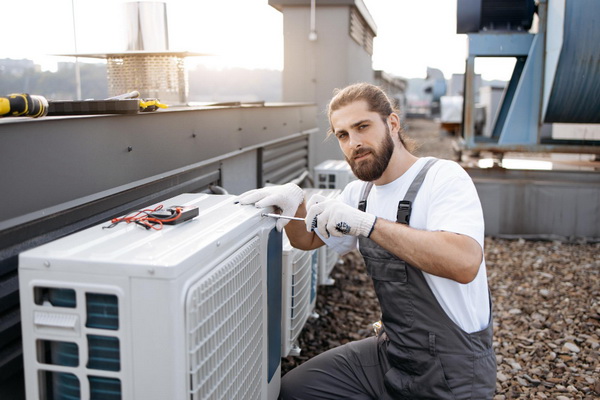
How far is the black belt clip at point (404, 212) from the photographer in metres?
2.36

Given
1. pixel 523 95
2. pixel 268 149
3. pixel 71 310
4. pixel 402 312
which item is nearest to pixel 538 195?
pixel 523 95

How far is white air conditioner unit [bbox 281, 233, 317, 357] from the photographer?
3.06 meters

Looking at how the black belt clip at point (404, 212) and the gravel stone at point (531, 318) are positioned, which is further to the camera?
the gravel stone at point (531, 318)

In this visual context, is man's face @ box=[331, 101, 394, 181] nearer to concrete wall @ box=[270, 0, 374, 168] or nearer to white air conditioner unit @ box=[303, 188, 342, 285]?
white air conditioner unit @ box=[303, 188, 342, 285]

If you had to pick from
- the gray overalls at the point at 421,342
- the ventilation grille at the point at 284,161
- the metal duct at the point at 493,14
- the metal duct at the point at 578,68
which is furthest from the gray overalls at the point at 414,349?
the metal duct at the point at 493,14

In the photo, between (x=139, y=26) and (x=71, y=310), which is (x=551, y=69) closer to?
(x=139, y=26)

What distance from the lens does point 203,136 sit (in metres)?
3.31

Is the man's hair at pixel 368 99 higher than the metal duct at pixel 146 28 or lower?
lower

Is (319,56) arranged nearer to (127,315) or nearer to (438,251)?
(438,251)

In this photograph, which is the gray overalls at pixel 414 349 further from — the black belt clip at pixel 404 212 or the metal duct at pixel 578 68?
the metal duct at pixel 578 68

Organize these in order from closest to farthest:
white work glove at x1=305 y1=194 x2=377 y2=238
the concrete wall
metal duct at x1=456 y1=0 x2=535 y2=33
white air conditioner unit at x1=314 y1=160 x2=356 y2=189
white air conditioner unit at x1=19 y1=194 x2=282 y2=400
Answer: white air conditioner unit at x1=19 y1=194 x2=282 y2=400, white work glove at x1=305 y1=194 x2=377 y2=238, white air conditioner unit at x1=314 y1=160 x2=356 y2=189, metal duct at x1=456 y1=0 x2=535 y2=33, the concrete wall

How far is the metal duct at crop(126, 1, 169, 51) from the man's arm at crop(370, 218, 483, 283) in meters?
3.06

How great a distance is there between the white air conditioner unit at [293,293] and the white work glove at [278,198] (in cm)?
56

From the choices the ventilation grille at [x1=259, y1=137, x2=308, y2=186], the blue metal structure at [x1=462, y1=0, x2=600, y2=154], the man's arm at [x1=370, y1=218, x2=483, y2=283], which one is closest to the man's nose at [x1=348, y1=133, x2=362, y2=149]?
the man's arm at [x1=370, y1=218, x2=483, y2=283]
